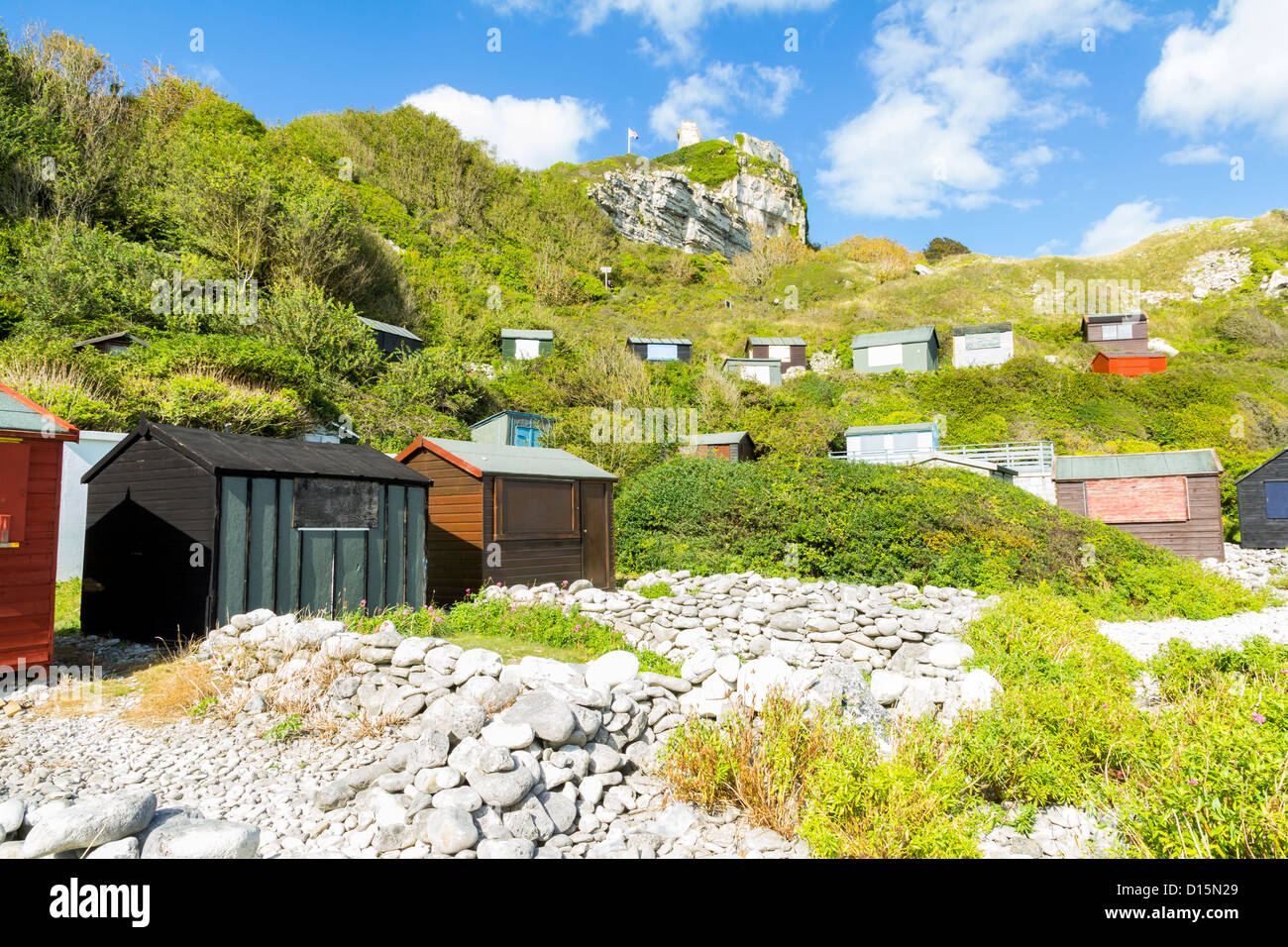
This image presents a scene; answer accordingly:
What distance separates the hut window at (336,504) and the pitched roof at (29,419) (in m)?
2.56

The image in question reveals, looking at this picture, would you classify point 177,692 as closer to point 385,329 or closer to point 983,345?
point 385,329

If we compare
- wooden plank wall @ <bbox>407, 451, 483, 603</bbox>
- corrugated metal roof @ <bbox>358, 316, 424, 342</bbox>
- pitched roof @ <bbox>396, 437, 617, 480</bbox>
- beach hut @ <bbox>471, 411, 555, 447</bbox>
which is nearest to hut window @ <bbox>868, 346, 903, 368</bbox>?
beach hut @ <bbox>471, 411, 555, 447</bbox>

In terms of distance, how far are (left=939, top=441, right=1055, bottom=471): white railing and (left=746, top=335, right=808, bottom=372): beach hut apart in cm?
1719

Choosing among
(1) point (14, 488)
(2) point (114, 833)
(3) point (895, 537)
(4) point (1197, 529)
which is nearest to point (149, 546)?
(1) point (14, 488)

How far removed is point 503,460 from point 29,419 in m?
7.20

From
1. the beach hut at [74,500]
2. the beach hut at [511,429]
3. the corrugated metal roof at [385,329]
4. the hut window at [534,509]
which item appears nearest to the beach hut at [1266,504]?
the hut window at [534,509]

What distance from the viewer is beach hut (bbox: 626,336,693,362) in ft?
142

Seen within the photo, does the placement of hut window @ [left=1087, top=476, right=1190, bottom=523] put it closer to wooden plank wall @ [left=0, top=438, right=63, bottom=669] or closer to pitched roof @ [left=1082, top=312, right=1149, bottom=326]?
pitched roof @ [left=1082, top=312, right=1149, bottom=326]

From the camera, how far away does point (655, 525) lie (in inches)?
727

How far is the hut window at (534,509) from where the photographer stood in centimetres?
1269

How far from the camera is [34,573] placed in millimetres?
7500

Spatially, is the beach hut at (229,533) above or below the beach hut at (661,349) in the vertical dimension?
below

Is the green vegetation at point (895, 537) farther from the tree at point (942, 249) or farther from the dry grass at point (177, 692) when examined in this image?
the tree at point (942, 249)
